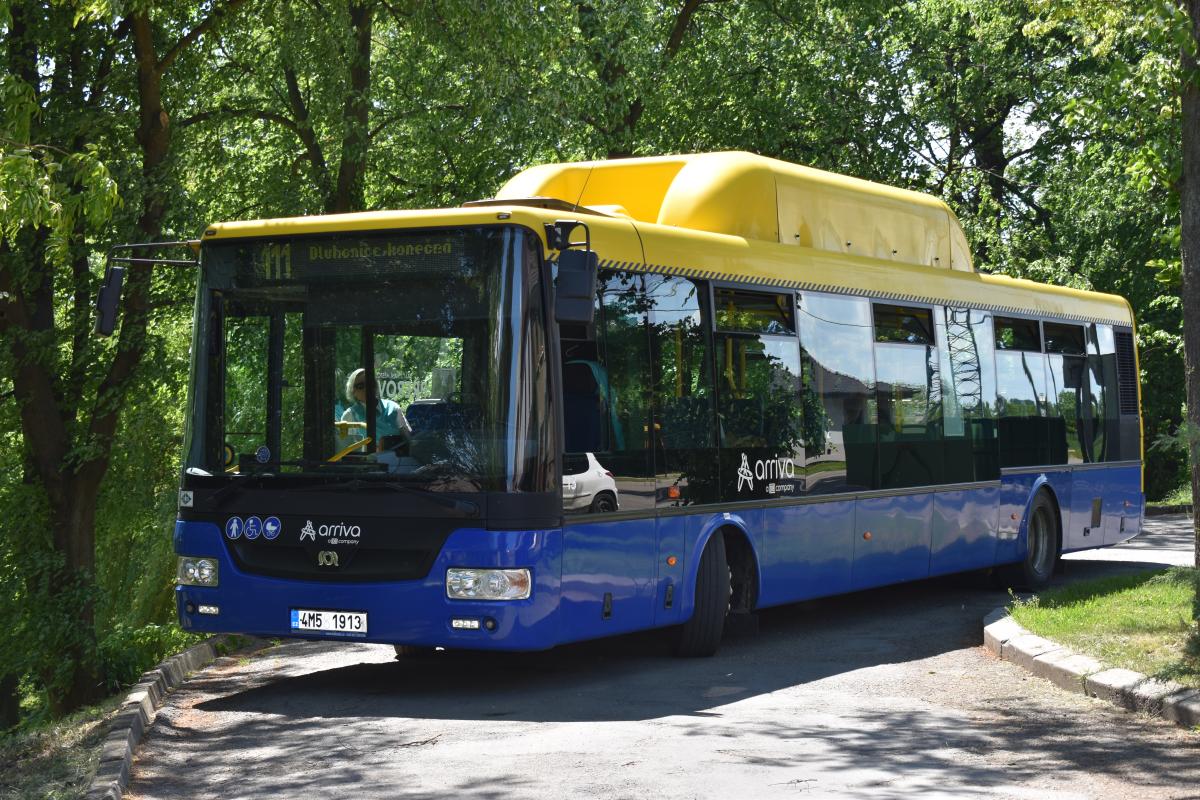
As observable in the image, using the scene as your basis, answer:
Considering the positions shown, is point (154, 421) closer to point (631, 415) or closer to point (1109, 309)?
point (631, 415)

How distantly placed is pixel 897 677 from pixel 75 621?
344 inches

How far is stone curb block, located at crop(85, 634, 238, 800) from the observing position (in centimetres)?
760

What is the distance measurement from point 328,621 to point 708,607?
2.89m

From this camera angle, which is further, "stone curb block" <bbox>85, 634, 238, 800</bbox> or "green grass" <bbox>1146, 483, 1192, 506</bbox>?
"green grass" <bbox>1146, 483, 1192, 506</bbox>

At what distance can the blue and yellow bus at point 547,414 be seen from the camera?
9883 millimetres

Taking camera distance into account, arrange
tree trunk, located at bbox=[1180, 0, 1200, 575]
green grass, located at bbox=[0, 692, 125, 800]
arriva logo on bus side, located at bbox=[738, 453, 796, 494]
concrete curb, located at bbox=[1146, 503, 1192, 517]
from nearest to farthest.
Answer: green grass, located at bbox=[0, 692, 125, 800] < tree trunk, located at bbox=[1180, 0, 1200, 575] < arriva logo on bus side, located at bbox=[738, 453, 796, 494] < concrete curb, located at bbox=[1146, 503, 1192, 517]

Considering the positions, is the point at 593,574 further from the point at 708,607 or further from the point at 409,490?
the point at 708,607

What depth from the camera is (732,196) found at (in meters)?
12.9

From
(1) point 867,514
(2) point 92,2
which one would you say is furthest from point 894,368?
(2) point 92,2

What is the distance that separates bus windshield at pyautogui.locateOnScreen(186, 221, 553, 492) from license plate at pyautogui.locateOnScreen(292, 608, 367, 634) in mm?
824

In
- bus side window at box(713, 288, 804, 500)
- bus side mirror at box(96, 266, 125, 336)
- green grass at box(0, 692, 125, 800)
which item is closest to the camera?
green grass at box(0, 692, 125, 800)

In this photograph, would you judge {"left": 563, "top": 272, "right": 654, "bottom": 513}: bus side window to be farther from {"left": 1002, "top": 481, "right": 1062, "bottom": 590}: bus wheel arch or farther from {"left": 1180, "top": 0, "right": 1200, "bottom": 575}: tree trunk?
{"left": 1002, "top": 481, "right": 1062, "bottom": 590}: bus wheel arch

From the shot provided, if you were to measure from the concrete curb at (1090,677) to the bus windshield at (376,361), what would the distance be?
3448mm

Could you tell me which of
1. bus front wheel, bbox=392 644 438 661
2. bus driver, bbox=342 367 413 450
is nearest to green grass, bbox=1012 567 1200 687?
bus front wheel, bbox=392 644 438 661
